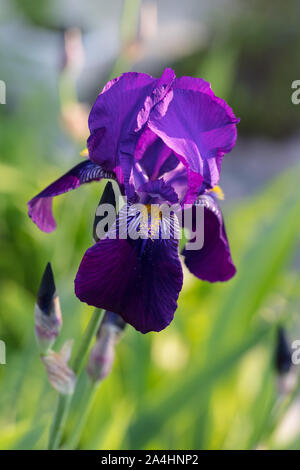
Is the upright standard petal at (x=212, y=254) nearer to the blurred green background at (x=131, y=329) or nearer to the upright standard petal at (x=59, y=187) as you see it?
the upright standard petal at (x=59, y=187)

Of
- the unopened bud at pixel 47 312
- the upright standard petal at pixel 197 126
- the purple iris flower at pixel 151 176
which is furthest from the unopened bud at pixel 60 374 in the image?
the upright standard petal at pixel 197 126

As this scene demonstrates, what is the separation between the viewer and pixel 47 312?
2.44 ft

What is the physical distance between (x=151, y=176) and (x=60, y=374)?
1.03 feet

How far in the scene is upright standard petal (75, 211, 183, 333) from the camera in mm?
618

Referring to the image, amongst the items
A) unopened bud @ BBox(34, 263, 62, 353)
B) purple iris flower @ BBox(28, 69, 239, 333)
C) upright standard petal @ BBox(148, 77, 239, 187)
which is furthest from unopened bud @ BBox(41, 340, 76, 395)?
upright standard petal @ BBox(148, 77, 239, 187)

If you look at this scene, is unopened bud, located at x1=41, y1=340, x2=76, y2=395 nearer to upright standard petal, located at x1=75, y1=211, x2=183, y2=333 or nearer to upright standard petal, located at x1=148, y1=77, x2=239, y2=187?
upright standard petal, located at x1=75, y1=211, x2=183, y2=333

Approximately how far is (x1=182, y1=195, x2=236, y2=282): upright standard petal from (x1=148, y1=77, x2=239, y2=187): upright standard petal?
0.06m

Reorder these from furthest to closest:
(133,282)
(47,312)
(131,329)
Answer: (131,329)
(47,312)
(133,282)

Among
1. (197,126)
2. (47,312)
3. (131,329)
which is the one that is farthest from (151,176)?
(131,329)

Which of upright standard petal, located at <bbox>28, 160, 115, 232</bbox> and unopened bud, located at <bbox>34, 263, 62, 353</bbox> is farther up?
upright standard petal, located at <bbox>28, 160, 115, 232</bbox>

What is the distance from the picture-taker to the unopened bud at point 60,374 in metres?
0.74

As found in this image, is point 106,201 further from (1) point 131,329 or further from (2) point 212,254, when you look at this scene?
(1) point 131,329

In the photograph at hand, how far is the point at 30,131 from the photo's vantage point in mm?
2354

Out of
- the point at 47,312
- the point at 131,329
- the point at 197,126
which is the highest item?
the point at 197,126
